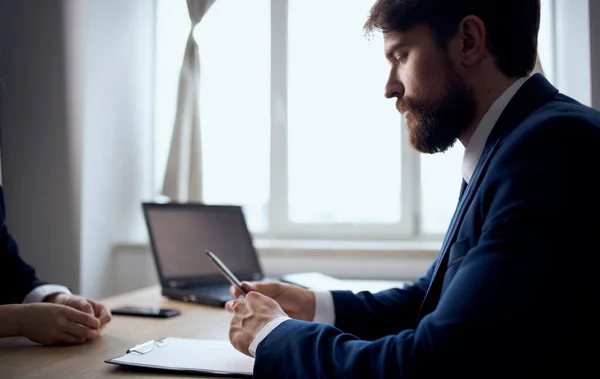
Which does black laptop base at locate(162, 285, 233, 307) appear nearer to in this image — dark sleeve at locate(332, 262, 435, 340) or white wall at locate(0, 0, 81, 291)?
dark sleeve at locate(332, 262, 435, 340)

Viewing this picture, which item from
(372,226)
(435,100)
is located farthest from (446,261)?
(372,226)

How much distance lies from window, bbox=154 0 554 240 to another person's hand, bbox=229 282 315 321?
1.51 metres

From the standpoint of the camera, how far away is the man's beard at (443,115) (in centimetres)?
103

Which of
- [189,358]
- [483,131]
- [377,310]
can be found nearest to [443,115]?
[483,131]

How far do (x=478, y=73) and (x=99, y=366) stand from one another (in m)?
0.82

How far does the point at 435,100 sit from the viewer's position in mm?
1058

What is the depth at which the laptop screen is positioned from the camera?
181 centimetres

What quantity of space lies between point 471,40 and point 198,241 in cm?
117

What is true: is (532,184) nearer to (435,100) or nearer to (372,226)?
(435,100)

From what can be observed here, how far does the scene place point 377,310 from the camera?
127 cm

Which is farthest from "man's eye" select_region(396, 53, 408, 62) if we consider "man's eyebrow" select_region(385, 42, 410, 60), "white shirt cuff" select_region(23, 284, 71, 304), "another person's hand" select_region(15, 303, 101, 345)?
"white shirt cuff" select_region(23, 284, 71, 304)

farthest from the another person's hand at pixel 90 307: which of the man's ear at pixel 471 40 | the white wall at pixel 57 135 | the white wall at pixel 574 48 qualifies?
the white wall at pixel 574 48

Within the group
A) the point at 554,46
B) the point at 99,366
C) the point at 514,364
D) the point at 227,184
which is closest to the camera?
the point at 514,364

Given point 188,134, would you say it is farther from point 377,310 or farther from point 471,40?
point 471,40
